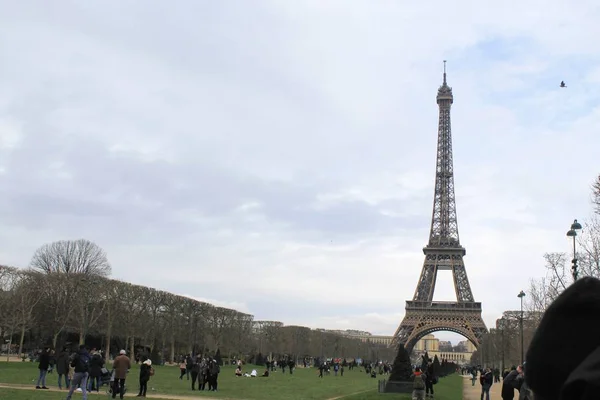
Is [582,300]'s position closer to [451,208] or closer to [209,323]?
[209,323]

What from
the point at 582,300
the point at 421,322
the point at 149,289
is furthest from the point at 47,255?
the point at 582,300

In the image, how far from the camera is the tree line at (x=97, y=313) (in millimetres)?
71562

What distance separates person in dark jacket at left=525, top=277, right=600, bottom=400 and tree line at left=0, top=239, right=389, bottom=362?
222 feet

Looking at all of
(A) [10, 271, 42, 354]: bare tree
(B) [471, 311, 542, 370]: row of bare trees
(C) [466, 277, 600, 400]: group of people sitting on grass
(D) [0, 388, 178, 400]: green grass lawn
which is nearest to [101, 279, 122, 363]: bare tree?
(A) [10, 271, 42, 354]: bare tree

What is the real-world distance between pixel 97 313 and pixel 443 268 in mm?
69694

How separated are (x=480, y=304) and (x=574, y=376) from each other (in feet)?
377

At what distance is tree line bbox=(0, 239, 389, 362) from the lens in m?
71.6

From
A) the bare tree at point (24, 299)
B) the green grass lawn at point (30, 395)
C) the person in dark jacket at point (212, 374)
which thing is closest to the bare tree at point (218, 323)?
the bare tree at point (24, 299)

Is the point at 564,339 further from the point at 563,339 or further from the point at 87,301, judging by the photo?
the point at 87,301

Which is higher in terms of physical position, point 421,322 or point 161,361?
A: point 421,322

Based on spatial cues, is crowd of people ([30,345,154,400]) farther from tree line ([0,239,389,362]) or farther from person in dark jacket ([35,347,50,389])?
tree line ([0,239,389,362])

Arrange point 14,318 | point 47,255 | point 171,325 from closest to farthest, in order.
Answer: point 14,318, point 171,325, point 47,255

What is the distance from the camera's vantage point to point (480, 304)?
11150 cm

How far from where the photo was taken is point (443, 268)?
4840 inches
